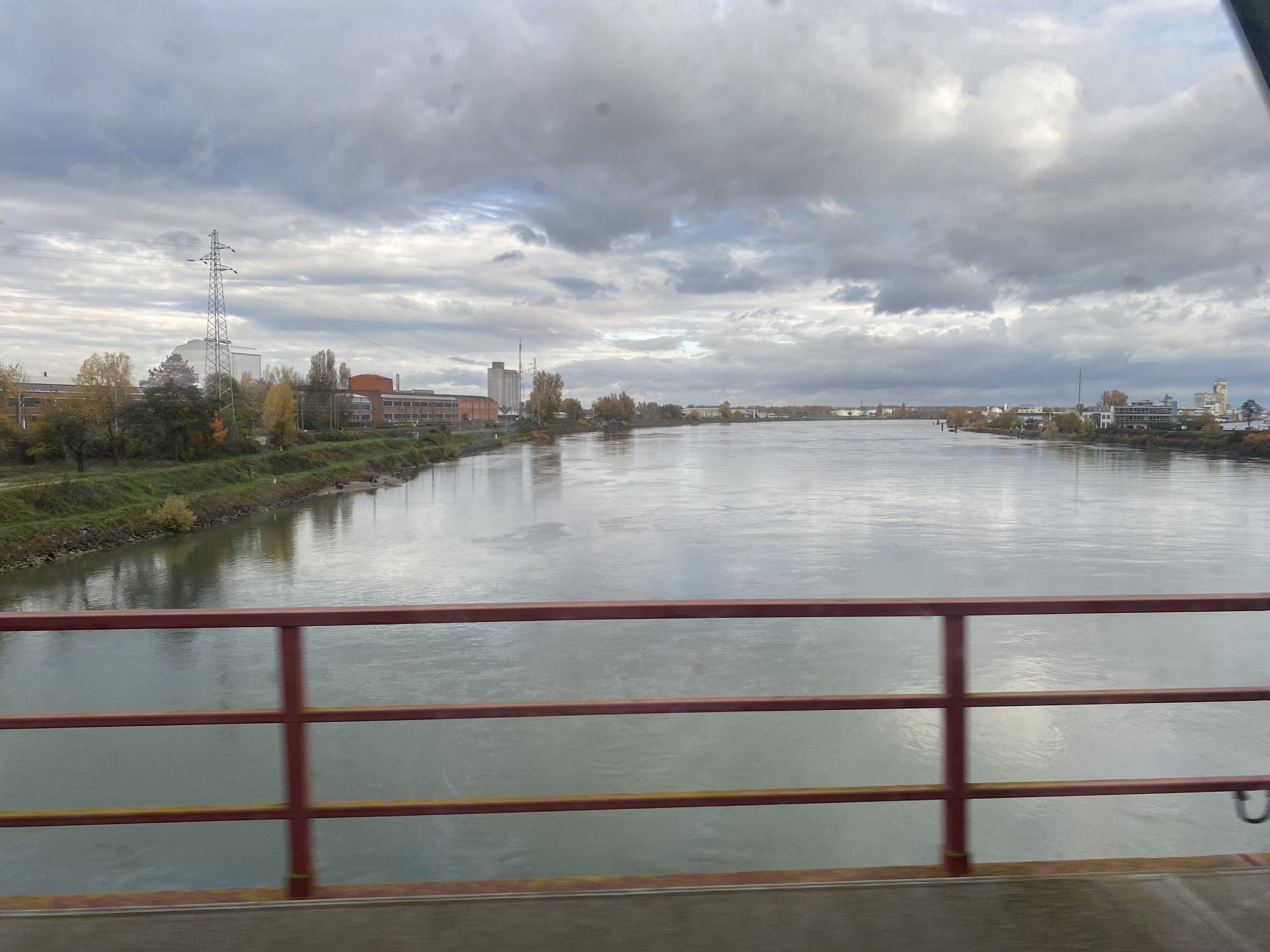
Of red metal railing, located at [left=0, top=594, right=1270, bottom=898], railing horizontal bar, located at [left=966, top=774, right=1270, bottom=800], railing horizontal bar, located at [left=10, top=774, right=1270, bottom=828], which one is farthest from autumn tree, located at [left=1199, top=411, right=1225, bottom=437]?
red metal railing, located at [left=0, top=594, right=1270, bottom=898]

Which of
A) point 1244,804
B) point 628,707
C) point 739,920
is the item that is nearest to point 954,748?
point 739,920

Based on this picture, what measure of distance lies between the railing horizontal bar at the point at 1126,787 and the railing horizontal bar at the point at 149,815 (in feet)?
6.38

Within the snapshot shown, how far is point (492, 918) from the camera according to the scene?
7.14 feet

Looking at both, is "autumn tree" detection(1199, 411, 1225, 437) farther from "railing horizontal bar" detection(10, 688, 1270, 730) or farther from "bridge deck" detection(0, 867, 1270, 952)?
"bridge deck" detection(0, 867, 1270, 952)

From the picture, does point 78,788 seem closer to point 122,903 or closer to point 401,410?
point 122,903

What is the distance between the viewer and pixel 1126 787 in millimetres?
2416

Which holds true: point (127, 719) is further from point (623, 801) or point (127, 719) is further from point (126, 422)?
point (126, 422)

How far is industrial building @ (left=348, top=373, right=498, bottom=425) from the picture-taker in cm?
9675

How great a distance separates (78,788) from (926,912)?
→ 425 inches

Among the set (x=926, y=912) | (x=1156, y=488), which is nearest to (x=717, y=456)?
(x=1156, y=488)

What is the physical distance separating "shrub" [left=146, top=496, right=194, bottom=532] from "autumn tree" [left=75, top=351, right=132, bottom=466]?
802 cm

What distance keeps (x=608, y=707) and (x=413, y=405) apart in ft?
356

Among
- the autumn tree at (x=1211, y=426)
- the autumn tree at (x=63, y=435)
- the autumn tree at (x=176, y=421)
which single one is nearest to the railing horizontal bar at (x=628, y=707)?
the autumn tree at (x=63, y=435)

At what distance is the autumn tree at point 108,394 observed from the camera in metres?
36.3
